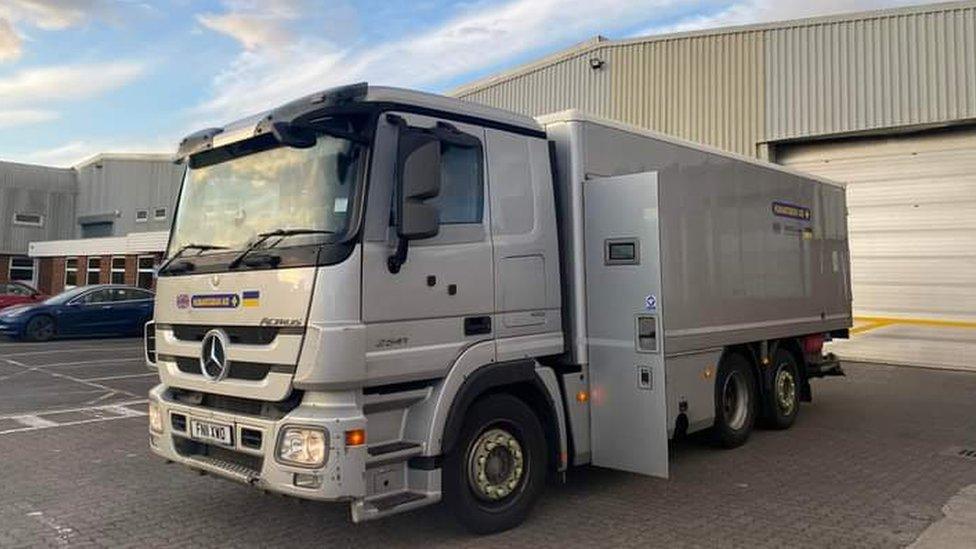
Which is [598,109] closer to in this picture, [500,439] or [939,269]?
[939,269]

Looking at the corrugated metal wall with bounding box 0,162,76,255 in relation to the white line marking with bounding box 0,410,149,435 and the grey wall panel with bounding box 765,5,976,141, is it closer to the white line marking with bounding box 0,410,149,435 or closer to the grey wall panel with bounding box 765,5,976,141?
the white line marking with bounding box 0,410,149,435

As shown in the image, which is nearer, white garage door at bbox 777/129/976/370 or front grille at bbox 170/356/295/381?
front grille at bbox 170/356/295/381

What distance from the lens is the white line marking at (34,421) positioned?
838 centimetres

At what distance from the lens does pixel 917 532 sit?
492cm

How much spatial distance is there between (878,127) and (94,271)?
3107cm

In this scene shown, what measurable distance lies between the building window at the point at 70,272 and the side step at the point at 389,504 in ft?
114

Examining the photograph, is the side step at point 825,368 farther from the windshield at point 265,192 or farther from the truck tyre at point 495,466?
the windshield at point 265,192

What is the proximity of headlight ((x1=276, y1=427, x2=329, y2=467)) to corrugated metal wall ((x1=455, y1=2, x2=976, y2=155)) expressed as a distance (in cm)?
1372

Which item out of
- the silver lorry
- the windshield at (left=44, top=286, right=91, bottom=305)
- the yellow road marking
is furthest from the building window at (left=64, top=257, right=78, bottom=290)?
the silver lorry

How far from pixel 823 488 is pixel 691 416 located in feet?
3.82

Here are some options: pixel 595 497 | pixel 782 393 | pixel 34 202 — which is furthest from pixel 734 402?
pixel 34 202

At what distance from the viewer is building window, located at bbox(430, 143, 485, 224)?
185 inches

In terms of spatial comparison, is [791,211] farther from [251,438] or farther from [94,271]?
[94,271]

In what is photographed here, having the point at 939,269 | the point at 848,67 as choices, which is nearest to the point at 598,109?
the point at 848,67
